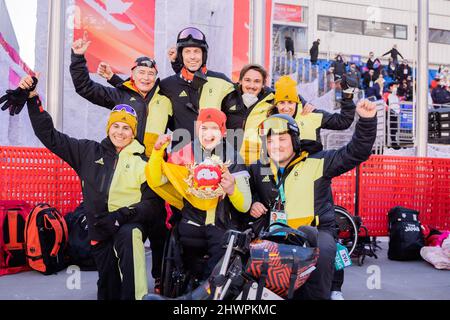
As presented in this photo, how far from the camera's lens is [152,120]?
149 inches

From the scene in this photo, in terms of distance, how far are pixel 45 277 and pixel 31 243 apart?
1.14 ft

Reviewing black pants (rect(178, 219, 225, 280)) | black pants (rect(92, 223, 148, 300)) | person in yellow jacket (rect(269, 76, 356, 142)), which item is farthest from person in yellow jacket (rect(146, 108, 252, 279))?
person in yellow jacket (rect(269, 76, 356, 142))

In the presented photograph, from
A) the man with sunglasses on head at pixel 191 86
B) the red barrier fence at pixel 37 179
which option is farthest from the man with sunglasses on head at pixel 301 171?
the red barrier fence at pixel 37 179

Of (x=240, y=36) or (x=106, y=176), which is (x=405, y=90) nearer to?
(x=240, y=36)

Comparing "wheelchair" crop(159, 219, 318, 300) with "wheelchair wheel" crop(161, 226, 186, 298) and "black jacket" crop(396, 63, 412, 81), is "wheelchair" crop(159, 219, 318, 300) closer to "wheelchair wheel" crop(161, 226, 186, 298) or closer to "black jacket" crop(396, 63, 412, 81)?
"wheelchair wheel" crop(161, 226, 186, 298)

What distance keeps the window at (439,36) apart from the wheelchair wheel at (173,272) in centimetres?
2714

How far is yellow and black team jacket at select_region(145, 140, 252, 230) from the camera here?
2.97 m

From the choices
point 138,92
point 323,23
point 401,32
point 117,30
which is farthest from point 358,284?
point 401,32

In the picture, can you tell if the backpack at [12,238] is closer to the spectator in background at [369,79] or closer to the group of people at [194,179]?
the group of people at [194,179]

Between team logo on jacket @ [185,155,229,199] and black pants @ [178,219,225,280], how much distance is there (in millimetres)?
247

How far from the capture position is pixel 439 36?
85.9 ft

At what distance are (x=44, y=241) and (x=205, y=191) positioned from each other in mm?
2102

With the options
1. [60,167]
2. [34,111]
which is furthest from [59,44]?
[34,111]

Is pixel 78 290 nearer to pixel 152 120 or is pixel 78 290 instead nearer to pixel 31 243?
pixel 31 243
